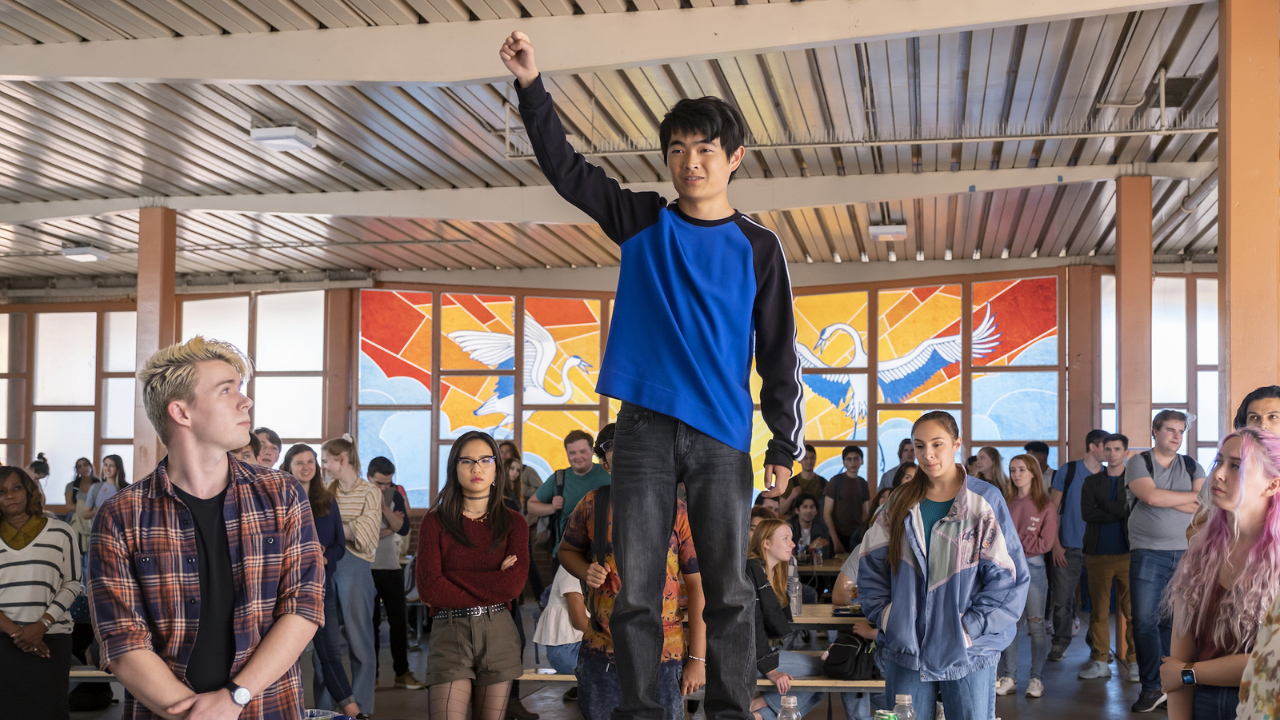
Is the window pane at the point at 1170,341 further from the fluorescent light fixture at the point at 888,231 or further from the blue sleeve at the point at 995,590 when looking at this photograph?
the blue sleeve at the point at 995,590

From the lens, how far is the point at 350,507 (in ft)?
22.3

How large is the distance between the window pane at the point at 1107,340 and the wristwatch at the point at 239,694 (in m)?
14.4

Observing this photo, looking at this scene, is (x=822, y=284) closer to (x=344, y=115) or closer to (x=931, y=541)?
(x=344, y=115)

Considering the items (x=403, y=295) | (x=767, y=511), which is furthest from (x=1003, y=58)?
(x=403, y=295)

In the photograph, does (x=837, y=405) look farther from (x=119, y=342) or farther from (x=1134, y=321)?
(x=119, y=342)

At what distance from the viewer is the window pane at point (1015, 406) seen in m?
15.2

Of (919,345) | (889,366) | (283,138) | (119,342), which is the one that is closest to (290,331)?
(119,342)

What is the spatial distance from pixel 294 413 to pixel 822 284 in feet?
27.4

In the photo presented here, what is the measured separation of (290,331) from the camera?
17.0 metres

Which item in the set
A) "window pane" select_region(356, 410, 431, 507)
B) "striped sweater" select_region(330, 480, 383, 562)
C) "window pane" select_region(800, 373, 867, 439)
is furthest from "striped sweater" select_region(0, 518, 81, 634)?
"window pane" select_region(800, 373, 867, 439)

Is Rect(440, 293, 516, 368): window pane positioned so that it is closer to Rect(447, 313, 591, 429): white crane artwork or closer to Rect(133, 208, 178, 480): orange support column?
Rect(447, 313, 591, 429): white crane artwork

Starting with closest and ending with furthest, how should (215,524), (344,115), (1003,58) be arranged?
(215,524), (1003,58), (344,115)

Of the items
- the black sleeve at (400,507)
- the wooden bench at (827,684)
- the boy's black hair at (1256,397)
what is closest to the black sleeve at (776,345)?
the boy's black hair at (1256,397)

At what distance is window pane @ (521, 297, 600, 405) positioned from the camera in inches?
658
